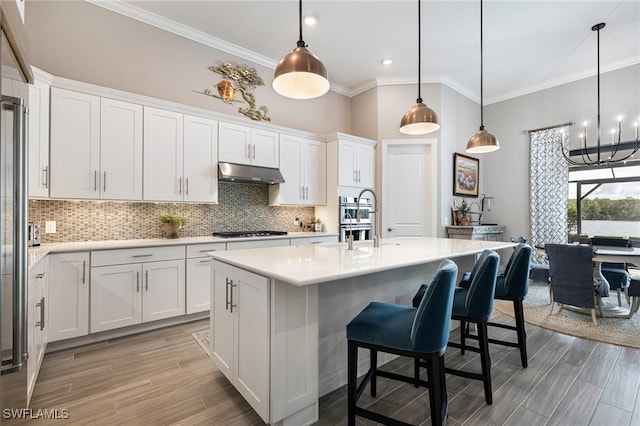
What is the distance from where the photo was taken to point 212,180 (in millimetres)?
3762

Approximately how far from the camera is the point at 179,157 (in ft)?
11.5

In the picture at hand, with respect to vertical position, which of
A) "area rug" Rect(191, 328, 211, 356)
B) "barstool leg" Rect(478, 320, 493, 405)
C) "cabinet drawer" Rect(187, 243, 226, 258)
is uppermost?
"cabinet drawer" Rect(187, 243, 226, 258)

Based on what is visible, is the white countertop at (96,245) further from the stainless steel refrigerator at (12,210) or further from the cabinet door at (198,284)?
the stainless steel refrigerator at (12,210)

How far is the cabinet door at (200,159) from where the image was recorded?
358 centimetres

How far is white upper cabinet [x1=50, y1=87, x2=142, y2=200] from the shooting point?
282cm

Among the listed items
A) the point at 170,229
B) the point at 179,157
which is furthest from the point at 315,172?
the point at 170,229

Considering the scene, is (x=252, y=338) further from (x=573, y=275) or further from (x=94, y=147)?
(x=573, y=275)

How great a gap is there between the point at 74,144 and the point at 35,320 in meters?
1.73

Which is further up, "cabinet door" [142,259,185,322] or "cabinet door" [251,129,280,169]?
"cabinet door" [251,129,280,169]

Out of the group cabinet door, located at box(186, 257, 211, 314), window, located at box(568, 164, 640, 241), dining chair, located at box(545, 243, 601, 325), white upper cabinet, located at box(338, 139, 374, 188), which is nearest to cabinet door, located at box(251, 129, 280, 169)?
white upper cabinet, located at box(338, 139, 374, 188)

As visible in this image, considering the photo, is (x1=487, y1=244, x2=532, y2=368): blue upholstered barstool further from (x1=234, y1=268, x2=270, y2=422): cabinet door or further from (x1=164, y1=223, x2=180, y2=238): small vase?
(x1=164, y1=223, x2=180, y2=238): small vase

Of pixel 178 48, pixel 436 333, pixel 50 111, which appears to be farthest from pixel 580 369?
pixel 178 48

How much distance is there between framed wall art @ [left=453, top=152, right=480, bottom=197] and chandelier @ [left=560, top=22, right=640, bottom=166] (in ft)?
4.59

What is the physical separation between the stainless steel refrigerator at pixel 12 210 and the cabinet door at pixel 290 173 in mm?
3228
